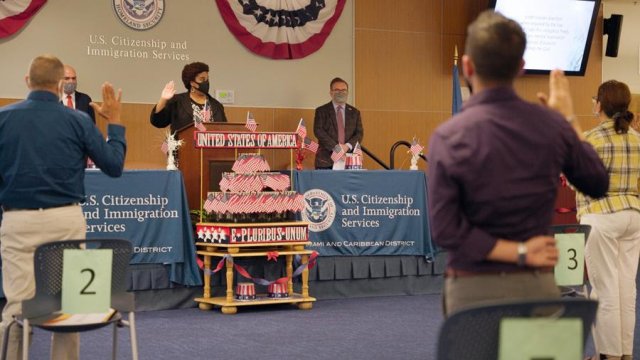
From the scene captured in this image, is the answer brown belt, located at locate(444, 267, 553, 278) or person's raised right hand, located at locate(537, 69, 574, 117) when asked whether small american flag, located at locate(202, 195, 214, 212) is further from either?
brown belt, located at locate(444, 267, 553, 278)

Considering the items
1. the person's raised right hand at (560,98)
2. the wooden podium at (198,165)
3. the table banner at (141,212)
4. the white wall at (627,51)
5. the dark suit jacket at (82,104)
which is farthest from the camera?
the white wall at (627,51)

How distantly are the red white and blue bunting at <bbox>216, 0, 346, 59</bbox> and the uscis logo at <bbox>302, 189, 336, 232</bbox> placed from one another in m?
3.03

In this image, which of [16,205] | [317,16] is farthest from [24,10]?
[16,205]

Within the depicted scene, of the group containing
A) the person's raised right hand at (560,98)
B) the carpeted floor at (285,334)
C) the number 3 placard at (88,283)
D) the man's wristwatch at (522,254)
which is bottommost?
the carpeted floor at (285,334)

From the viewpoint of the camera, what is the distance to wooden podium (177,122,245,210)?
301 inches

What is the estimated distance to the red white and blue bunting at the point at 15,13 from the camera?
9.07 m

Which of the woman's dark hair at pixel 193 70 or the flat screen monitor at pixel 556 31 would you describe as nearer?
the woman's dark hair at pixel 193 70

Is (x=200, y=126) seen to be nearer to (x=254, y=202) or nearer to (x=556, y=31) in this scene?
(x=254, y=202)

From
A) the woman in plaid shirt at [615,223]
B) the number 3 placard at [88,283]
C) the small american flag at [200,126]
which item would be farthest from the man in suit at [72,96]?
the woman in plaid shirt at [615,223]

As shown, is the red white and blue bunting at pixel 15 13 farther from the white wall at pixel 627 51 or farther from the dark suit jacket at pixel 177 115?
the white wall at pixel 627 51

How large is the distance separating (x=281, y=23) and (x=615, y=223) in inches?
246

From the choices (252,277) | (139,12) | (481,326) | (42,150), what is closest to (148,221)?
(252,277)

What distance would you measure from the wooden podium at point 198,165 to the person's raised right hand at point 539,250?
17.8 feet

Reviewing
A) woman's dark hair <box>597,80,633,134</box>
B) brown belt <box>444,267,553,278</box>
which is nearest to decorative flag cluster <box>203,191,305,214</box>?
woman's dark hair <box>597,80,633,134</box>
